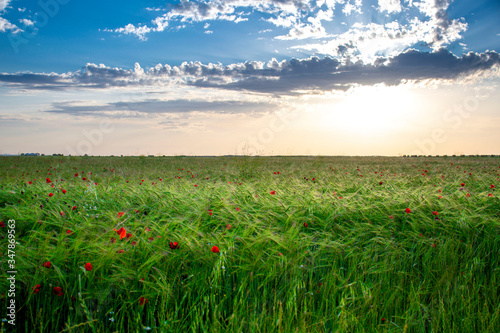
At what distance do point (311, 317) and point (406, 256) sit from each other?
178 centimetres

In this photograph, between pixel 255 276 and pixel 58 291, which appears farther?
pixel 255 276

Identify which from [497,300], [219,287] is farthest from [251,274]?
[497,300]

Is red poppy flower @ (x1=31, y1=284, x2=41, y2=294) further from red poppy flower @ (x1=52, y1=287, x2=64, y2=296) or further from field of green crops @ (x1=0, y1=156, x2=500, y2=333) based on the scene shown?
red poppy flower @ (x1=52, y1=287, x2=64, y2=296)

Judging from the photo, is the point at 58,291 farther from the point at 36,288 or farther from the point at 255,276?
the point at 255,276

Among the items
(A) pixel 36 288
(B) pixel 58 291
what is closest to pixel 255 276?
(B) pixel 58 291

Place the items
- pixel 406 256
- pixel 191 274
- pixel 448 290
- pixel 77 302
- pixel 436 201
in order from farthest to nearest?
pixel 436 201
pixel 406 256
pixel 448 290
pixel 191 274
pixel 77 302

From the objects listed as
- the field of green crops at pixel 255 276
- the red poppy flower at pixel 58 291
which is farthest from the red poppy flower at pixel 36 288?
the red poppy flower at pixel 58 291

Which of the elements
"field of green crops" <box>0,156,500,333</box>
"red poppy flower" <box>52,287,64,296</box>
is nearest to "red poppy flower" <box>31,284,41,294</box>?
"field of green crops" <box>0,156,500,333</box>

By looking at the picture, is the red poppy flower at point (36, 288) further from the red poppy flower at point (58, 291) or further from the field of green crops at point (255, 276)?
the red poppy flower at point (58, 291)

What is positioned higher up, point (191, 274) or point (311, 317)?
point (191, 274)

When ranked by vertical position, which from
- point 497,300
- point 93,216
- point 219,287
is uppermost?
point 93,216

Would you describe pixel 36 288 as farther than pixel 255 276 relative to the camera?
No

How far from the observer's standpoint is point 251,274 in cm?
277

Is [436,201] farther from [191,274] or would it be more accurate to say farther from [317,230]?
[191,274]
